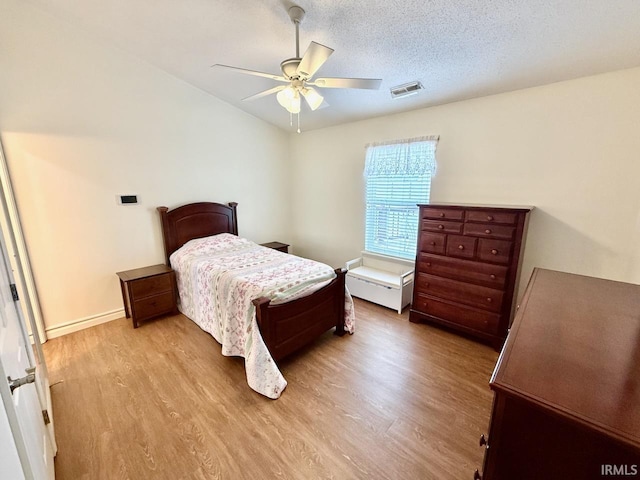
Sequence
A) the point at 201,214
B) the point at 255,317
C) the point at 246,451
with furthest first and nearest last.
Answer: the point at 201,214
the point at 255,317
the point at 246,451

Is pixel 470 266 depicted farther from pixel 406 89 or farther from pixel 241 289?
pixel 241 289

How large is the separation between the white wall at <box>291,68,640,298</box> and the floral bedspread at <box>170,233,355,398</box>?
6.19 ft

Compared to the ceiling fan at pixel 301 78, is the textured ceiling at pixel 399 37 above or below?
above

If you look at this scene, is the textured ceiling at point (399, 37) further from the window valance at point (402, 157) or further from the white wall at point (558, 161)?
the window valance at point (402, 157)

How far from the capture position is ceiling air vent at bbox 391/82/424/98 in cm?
261

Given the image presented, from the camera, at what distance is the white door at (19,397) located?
2.74 ft

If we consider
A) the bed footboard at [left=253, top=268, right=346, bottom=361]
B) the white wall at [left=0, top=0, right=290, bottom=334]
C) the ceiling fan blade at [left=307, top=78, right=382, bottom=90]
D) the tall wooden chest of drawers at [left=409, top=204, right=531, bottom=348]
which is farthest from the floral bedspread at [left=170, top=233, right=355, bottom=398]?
the ceiling fan blade at [left=307, top=78, right=382, bottom=90]

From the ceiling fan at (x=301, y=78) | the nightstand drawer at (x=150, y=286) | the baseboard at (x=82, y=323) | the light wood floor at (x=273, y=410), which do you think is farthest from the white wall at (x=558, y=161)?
the baseboard at (x=82, y=323)

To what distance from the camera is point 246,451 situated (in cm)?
162

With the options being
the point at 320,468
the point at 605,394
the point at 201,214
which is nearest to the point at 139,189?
the point at 201,214

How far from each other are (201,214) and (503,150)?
3.63m

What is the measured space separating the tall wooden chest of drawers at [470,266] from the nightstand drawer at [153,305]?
9.42ft

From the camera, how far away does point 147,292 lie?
9.92ft

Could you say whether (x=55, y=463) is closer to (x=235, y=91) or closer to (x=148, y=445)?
(x=148, y=445)
